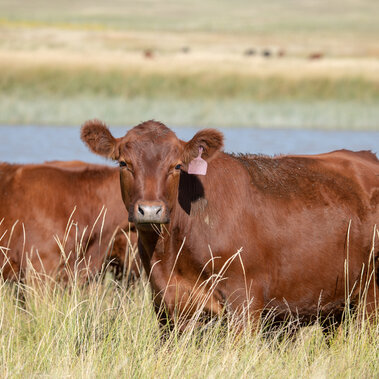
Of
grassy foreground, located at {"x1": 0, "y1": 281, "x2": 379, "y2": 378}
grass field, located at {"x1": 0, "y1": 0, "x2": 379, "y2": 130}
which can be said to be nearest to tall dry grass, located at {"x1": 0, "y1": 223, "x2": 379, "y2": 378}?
grassy foreground, located at {"x1": 0, "y1": 281, "x2": 379, "y2": 378}

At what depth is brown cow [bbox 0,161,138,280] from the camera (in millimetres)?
6676

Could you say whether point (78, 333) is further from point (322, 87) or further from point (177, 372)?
point (322, 87)

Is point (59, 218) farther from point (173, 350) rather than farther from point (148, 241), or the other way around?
point (173, 350)

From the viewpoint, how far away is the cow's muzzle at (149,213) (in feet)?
14.7

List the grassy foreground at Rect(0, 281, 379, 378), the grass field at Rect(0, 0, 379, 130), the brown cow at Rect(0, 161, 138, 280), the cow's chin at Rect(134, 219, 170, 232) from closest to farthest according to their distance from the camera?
the grassy foreground at Rect(0, 281, 379, 378) → the cow's chin at Rect(134, 219, 170, 232) → the brown cow at Rect(0, 161, 138, 280) → the grass field at Rect(0, 0, 379, 130)

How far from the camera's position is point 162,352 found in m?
4.62

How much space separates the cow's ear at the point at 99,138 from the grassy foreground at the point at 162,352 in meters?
0.91

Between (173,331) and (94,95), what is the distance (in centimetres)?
2282

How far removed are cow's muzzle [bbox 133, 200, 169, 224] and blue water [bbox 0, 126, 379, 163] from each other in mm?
10235

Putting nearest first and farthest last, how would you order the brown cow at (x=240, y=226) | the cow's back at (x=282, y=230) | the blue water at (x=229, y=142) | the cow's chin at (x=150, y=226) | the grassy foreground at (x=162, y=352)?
the grassy foreground at (x=162, y=352) < the cow's chin at (x=150, y=226) < the brown cow at (x=240, y=226) < the cow's back at (x=282, y=230) < the blue water at (x=229, y=142)

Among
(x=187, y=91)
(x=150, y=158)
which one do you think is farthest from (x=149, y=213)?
(x=187, y=91)

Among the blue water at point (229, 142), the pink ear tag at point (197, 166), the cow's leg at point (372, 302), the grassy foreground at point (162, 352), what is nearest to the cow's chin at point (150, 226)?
the pink ear tag at point (197, 166)

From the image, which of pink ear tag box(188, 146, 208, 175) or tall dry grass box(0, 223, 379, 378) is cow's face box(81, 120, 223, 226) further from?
tall dry grass box(0, 223, 379, 378)

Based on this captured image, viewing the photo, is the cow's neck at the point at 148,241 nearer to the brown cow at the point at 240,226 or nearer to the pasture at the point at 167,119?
the brown cow at the point at 240,226
